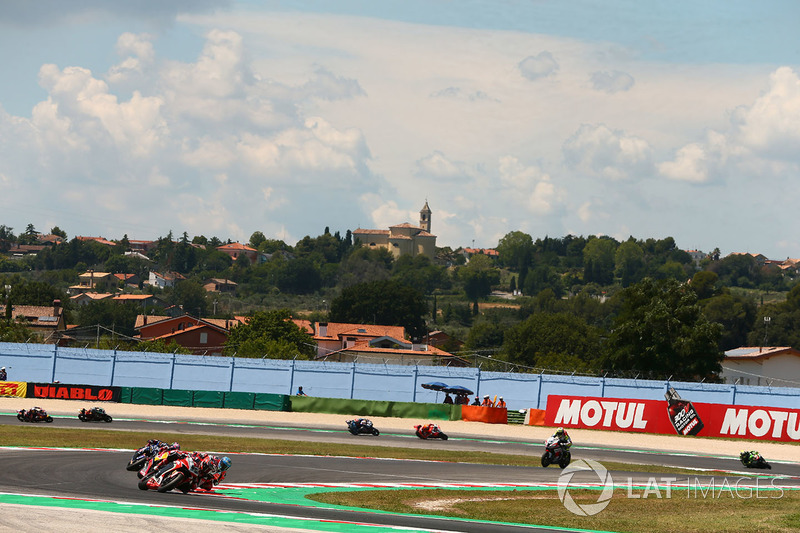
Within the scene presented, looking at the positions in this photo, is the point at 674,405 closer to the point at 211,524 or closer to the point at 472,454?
the point at 472,454

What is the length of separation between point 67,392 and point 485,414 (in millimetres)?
23802

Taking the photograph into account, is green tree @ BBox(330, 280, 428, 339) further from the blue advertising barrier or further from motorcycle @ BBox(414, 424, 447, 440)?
motorcycle @ BBox(414, 424, 447, 440)

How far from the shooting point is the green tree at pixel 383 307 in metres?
165

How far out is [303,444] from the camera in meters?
36.9

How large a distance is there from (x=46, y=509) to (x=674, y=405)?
1494 inches

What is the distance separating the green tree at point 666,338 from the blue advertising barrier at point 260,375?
24.4m

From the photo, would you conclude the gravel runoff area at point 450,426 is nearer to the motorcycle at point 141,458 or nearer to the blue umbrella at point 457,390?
the blue umbrella at point 457,390

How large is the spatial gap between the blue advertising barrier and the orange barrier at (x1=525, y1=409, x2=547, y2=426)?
4.25m

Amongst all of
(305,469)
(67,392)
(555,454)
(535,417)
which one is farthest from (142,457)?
(535,417)

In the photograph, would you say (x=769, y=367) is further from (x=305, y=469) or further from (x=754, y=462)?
(x=305, y=469)

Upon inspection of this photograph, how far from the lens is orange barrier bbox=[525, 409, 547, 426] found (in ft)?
172

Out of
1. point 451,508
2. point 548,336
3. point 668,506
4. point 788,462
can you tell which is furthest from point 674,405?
point 548,336

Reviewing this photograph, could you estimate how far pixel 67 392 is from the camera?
173 ft

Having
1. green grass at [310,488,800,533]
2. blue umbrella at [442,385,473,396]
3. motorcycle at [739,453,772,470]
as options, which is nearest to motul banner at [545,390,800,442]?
blue umbrella at [442,385,473,396]
